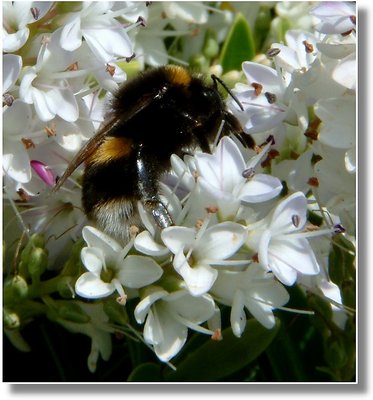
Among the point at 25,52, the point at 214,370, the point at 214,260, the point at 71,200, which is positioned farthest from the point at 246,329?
the point at 25,52

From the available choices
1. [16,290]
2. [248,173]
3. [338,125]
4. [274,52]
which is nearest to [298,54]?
[274,52]

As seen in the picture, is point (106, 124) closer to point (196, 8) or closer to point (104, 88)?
point (104, 88)

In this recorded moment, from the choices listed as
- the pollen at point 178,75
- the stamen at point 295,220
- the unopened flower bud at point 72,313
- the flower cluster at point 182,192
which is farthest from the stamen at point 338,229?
the unopened flower bud at point 72,313

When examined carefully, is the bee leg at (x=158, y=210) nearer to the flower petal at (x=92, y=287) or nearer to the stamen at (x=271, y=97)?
the flower petal at (x=92, y=287)

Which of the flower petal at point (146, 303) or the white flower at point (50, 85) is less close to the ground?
the white flower at point (50, 85)

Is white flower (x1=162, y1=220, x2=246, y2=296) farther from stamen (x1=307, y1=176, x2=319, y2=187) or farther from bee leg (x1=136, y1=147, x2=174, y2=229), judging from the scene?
stamen (x1=307, y1=176, x2=319, y2=187)

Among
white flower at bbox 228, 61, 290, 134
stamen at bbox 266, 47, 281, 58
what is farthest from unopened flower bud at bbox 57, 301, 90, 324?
stamen at bbox 266, 47, 281, 58

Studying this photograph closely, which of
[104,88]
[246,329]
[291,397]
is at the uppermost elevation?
[104,88]
